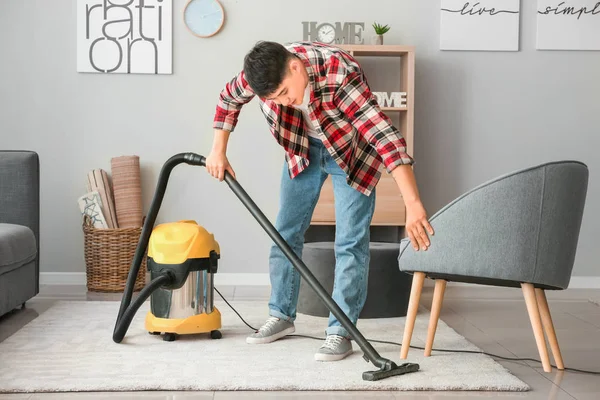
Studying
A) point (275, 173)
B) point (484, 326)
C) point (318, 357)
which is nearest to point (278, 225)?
point (318, 357)

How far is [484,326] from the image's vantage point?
3.31m

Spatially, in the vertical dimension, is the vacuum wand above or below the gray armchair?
below

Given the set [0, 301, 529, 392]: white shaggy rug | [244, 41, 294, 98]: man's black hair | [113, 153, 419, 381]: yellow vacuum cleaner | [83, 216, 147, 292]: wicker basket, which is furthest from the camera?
[83, 216, 147, 292]: wicker basket

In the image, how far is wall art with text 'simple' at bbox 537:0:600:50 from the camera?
14.7 ft

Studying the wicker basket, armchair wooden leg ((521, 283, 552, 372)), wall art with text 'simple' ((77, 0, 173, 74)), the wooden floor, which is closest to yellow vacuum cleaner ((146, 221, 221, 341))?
the wooden floor

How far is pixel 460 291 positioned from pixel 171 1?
89.5 inches

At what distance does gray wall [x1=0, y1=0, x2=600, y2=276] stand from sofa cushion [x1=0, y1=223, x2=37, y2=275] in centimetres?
97

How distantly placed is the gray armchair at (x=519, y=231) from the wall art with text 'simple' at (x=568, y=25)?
2281 mm

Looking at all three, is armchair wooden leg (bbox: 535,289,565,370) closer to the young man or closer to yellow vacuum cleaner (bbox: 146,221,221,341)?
the young man

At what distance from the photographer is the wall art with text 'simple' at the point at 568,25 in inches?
177

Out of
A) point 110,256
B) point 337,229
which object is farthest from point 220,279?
point 337,229

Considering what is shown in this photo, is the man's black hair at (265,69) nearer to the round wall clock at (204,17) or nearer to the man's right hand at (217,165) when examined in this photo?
the man's right hand at (217,165)

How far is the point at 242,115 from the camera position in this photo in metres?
4.47

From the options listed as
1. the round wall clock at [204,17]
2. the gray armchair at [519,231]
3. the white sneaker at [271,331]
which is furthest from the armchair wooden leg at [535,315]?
the round wall clock at [204,17]
